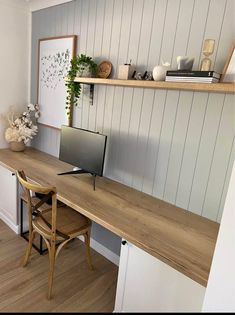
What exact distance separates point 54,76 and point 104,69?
0.79 metres

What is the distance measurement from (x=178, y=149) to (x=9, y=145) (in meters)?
2.16

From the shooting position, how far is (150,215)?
1643 millimetres

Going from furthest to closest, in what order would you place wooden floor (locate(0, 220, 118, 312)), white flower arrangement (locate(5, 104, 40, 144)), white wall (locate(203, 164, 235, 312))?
white flower arrangement (locate(5, 104, 40, 144)) → wooden floor (locate(0, 220, 118, 312)) → white wall (locate(203, 164, 235, 312))

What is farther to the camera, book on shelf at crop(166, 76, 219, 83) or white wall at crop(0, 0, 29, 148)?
white wall at crop(0, 0, 29, 148)

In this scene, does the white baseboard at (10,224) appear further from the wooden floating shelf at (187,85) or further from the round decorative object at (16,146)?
the wooden floating shelf at (187,85)

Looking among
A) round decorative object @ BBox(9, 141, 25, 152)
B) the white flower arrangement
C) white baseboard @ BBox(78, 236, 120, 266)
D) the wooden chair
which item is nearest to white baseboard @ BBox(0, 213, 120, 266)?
white baseboard @ BBox(78, 236, 120, 266)

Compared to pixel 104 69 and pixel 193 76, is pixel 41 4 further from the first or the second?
pixel 193 76

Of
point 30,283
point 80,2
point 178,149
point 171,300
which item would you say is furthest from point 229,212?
point 80,2

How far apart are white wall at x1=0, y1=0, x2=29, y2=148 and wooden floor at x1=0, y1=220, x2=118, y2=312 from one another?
146 centimetres

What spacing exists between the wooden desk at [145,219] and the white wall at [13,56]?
3.45ft

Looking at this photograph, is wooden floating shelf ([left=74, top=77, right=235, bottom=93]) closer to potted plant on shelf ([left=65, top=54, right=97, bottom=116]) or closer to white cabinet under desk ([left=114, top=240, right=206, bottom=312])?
potted plant on shelf ([left=65, top=54, right=97, bottom=116])

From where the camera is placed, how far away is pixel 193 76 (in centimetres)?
140

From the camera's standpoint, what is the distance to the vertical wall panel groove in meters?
1.53

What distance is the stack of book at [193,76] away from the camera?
1.34m
